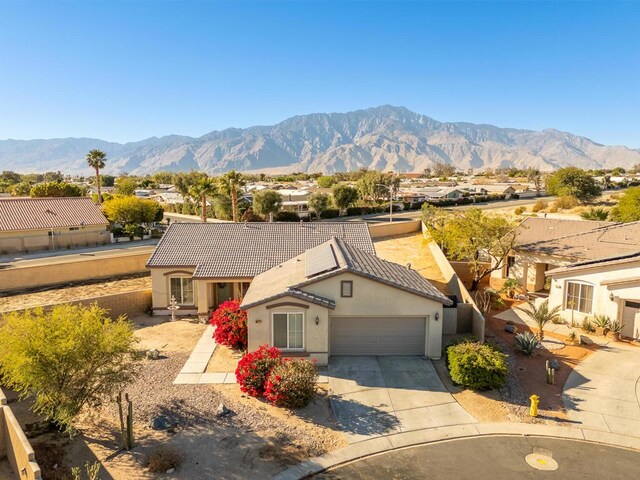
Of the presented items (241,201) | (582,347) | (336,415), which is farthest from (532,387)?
(241,201)

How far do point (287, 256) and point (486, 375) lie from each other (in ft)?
47.5

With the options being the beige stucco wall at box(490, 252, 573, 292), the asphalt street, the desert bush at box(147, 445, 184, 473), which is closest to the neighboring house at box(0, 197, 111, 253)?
the desert bush at box(147, 445, 184, 473)

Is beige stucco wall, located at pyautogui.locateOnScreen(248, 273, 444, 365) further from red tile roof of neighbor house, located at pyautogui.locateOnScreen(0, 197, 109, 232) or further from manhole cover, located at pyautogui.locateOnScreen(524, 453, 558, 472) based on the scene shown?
red tile roof of neighbor house, located at pyautogui.locateOnScreen(0, 197, 109, 232)

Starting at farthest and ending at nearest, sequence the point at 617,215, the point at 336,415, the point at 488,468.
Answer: the point at 617,215 < the point at 336,415 < the point at 488,468

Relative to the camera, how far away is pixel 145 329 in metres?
25.8

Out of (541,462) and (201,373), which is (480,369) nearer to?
(541,462)

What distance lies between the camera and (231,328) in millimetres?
22422

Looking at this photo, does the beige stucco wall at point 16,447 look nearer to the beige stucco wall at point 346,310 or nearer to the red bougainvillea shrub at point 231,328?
the beige stucco wall at point 346,310

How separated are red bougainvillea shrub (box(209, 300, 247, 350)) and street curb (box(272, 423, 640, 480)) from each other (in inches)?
353

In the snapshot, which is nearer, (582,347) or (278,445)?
(278,445)

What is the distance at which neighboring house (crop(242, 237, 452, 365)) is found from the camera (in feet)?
66.7

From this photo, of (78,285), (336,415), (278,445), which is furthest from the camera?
(78,285)

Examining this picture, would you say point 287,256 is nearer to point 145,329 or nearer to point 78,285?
point 145,329

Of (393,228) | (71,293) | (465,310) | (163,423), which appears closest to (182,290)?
(71,293)
